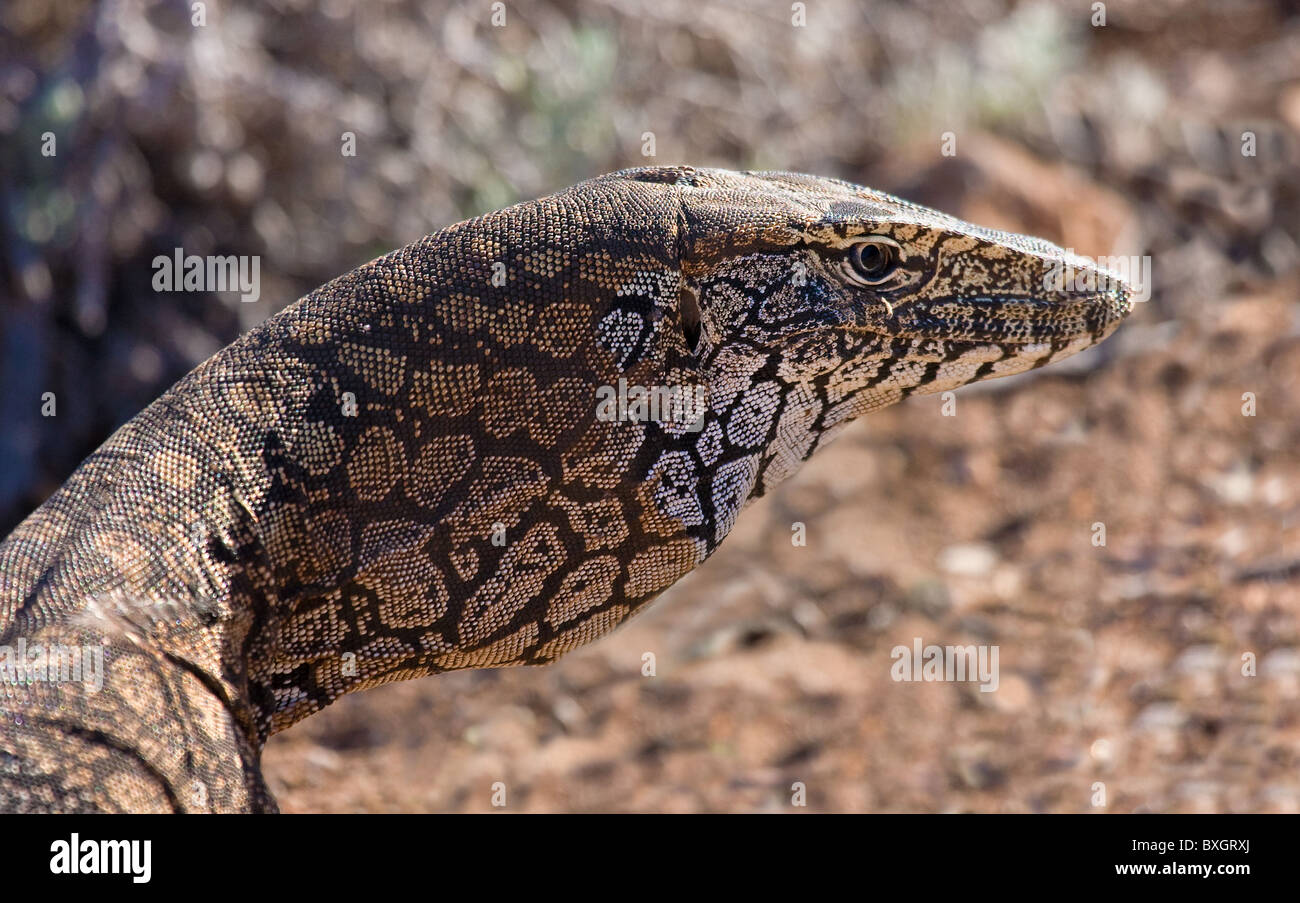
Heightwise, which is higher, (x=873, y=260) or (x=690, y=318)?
(x=873, y=260)

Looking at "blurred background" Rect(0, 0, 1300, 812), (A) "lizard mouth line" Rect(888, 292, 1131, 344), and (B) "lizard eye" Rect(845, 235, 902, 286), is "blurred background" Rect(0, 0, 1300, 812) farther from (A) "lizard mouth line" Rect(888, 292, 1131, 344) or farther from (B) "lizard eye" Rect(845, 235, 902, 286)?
(B) "lizard eye" Rect(845, 235, 902, 286)

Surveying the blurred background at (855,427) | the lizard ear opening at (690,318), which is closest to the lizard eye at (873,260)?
the lizard ear opening at (690,318)

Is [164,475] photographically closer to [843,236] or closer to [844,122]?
[843,236]

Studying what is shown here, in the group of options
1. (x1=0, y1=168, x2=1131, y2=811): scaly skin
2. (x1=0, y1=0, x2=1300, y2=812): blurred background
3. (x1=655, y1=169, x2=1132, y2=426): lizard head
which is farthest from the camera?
(x1=0, y1=0, x2=1300, y2=812): blurred background

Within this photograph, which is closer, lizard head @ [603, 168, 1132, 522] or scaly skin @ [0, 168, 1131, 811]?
scaly skin @ [0, 168, 1131, 811]

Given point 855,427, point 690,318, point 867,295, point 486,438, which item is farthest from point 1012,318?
point 855,427

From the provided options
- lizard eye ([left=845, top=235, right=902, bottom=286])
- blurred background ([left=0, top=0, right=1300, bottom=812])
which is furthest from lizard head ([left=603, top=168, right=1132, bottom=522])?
blurred background ([left=0, top=0, right=1300, bottom=812])

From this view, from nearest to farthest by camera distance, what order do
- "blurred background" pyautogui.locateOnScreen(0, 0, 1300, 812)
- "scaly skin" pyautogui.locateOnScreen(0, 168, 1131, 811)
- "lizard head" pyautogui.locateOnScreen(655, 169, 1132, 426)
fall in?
"scaly skin" pyautogui.locateOnScreen(0, 168, 1131, 811)
"lizard head" pyautogui.locateOnScreen(655, 169, 1132, 426)
"blurred background" pyautogui.locateOnScreen(0, 0, 1300, 812)

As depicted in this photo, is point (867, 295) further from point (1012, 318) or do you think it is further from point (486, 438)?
point (486, 438)
